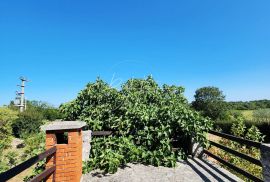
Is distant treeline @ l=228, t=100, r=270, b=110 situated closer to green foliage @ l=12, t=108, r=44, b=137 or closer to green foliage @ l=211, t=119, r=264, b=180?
green foliage @ l=12, t=108, r=44, b=137

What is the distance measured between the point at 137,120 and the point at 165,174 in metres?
2.16

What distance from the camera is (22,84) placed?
34.0 m

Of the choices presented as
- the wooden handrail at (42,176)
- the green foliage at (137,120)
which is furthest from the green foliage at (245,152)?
the wooden handrail at (42,176)

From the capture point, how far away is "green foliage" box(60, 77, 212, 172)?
7012 millimetres

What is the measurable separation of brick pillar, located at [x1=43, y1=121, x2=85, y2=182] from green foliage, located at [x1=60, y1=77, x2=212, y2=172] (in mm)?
1109

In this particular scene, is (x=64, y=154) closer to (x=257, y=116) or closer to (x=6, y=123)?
(x=6, y=123)

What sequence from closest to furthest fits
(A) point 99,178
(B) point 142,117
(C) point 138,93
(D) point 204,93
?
(A) point 99,178 < (B) point 142,117 < (C) point 138,93 < (D) point 204,93

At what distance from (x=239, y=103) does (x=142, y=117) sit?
185 feet

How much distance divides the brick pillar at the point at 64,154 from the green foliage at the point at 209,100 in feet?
138

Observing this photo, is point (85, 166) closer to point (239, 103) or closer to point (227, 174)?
point (227, 174)

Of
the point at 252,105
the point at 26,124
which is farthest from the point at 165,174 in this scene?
the point at 252,105

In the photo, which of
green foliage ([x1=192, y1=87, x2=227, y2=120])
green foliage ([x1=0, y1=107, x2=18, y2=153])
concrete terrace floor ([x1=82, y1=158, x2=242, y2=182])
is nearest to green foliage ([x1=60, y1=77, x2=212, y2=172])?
concrete terrace floor ([x1=82, y1=158, x2=242, y2=182])

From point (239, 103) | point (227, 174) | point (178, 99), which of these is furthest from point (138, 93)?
point (239, 103)

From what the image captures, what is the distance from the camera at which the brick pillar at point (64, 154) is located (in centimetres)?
507
